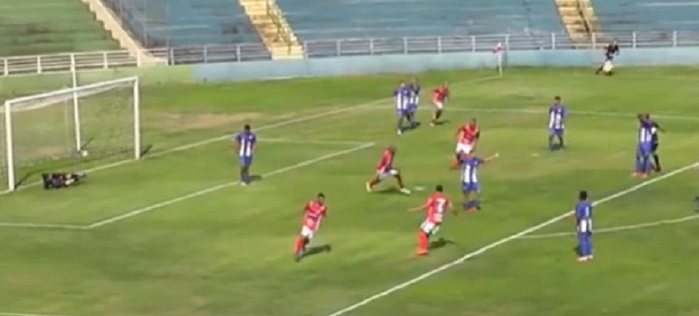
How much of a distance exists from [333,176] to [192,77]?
25.8 m

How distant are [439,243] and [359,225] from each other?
3.01 metres

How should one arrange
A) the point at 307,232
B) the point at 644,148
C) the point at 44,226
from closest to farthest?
the point at 307,232, the point at 44,226, the point at 644,148

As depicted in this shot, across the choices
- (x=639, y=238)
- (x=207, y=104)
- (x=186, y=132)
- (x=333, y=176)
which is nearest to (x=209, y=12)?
(x=207, y=104)

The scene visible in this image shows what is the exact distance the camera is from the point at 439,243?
121ft

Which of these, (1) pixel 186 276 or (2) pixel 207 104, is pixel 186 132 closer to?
(2) pixel 207 104

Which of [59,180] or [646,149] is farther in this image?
→ [59,180]

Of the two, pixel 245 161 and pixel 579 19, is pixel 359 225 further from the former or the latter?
pixel 579 19

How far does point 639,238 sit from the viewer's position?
36938 mm

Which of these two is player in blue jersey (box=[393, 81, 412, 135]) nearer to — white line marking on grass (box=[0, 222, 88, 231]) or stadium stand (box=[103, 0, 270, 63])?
white line marking on grass (box=[0, 222, 88, 231])

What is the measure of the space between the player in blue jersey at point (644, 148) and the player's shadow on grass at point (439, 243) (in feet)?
30.7

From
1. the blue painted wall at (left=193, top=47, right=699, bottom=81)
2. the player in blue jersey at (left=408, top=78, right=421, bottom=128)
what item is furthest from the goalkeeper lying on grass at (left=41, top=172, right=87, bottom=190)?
the blue painted wall at (left=193, top=47, right=699, bottom=81)

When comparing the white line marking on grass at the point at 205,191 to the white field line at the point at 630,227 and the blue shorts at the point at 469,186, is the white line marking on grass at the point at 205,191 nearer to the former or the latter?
the blue shorts at the point at 469,186

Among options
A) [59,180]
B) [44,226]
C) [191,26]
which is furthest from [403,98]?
[191,26]

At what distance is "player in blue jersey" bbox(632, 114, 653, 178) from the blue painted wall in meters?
28.2
